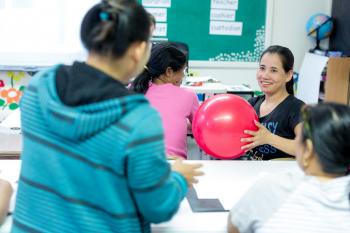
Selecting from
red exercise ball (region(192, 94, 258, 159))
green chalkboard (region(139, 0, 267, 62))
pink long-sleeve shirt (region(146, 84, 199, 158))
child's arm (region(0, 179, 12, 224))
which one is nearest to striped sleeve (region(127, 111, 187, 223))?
child's arm (region(0, 179, 12, 224))

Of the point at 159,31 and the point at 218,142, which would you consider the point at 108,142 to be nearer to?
the point at 218,142

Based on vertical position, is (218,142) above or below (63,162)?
below

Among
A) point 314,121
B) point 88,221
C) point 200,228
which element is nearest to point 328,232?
point 314,121

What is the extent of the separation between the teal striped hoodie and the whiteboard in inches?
115

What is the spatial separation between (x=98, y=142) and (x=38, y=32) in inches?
131

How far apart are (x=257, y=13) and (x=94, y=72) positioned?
420 centimetres

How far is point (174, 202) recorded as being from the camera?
1.02 meters

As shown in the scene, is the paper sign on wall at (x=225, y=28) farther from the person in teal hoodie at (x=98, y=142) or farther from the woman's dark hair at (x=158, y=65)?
the person in teal hoodie at (x=98, y=142)

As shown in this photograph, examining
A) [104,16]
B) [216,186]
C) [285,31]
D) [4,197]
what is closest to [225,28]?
[285,31]

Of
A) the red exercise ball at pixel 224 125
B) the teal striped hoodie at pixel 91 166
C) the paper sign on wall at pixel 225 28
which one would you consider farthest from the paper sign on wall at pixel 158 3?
the teal striped hoodie at pixel 91 166

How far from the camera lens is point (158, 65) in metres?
2.01

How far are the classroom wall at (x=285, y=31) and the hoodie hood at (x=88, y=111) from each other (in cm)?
402

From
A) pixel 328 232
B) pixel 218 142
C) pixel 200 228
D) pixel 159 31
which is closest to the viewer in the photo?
pixel 328 232

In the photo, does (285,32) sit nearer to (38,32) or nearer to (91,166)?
(38,32)
